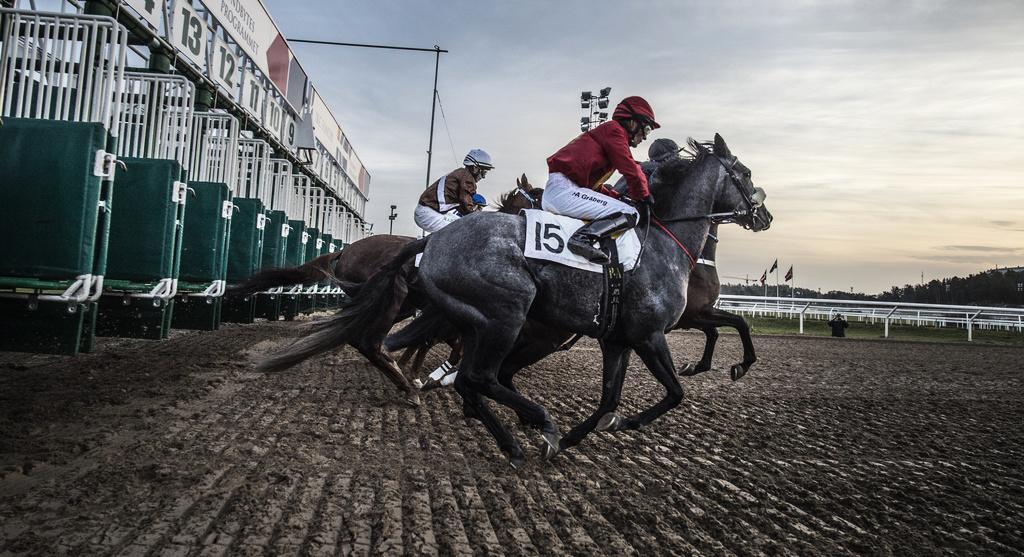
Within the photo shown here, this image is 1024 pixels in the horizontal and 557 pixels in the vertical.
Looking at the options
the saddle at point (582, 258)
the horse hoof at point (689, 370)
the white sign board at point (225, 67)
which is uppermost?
the white sign board at point (225, 67)

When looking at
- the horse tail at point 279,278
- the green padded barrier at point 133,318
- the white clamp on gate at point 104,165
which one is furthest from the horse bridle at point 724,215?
the green padded barrier at point 133,318

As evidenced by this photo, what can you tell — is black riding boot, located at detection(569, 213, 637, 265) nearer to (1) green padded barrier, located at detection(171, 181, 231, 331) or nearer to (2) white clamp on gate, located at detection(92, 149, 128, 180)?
(2) white clamp on gate, located at detection(92, 149, 128, 180)

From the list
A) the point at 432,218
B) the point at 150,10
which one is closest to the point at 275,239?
the point at 150,10

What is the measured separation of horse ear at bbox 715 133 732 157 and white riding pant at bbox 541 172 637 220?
43.7 inches

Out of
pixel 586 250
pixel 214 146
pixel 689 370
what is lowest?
pixel 689 370

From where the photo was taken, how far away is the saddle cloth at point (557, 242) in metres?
3.91

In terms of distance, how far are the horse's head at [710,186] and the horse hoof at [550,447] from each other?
1730mm

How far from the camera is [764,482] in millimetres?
3480

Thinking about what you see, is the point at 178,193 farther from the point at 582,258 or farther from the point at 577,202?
the point at 582,258

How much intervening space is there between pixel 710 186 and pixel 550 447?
7.35 ft

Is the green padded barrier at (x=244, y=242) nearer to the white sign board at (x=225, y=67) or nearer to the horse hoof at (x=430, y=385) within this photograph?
the white sign board at (x=225, y=67)

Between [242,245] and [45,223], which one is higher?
[242,245]

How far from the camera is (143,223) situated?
297 inches

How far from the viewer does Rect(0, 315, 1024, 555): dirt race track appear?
7.88 ft
